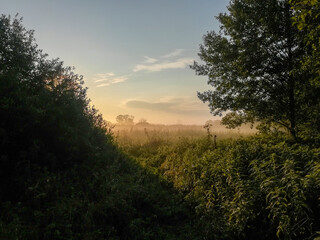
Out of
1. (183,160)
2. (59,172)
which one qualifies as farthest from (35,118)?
(183,160)

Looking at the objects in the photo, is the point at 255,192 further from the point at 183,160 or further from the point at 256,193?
the point at 183,160

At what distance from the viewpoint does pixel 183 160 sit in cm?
1220

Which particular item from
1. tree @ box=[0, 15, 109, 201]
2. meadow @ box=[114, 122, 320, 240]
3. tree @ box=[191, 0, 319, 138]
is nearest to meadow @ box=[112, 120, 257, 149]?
tree @ box=[191, 0, 319, 138]

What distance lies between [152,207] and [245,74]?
8.65 m

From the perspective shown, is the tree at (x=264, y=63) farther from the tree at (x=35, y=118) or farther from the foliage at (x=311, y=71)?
the tree at (x=35, y=118)

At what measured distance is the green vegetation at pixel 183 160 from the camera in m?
6.08

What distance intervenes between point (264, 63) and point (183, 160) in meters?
6.74

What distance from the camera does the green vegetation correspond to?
608 cm

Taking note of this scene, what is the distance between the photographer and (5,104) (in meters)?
7.72

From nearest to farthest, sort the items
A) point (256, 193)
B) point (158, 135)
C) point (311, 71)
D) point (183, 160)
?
point (256, 193), point (311, 71), point (183, 160), point (158, 135)

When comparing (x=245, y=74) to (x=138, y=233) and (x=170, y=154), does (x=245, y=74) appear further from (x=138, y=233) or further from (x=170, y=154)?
(x=138, y=233)

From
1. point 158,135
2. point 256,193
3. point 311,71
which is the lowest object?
point 256,193

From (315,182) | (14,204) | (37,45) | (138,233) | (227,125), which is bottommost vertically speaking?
(138,233)

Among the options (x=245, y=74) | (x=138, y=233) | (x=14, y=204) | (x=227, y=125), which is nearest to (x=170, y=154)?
(x=227, y=125)
